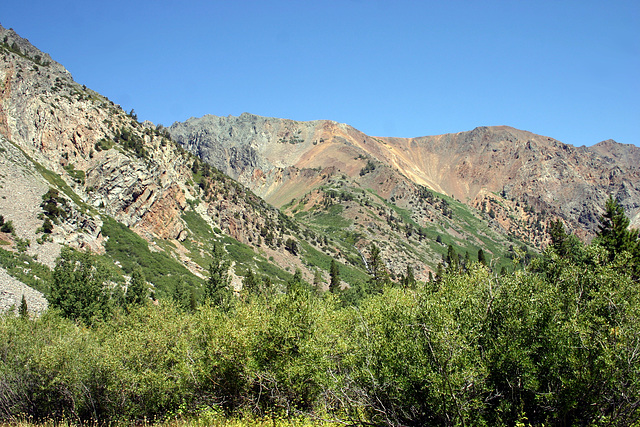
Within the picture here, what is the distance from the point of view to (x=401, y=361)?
64.0ft

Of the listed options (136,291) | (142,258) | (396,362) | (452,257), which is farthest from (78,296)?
(452,257)

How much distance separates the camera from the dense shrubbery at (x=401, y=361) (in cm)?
1797

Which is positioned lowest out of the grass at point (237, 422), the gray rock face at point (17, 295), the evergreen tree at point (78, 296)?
the gray rock face at point (17, 295)

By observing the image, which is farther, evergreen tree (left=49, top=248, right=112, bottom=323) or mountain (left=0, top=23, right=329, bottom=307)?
mountain (left=0, top=23, right=329, bottom=307)

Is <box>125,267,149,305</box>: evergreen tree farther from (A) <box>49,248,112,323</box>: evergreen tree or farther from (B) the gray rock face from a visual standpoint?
(B) the gray rock face

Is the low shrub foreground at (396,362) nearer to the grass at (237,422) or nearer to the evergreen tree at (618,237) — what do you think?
the grass at (237,422)

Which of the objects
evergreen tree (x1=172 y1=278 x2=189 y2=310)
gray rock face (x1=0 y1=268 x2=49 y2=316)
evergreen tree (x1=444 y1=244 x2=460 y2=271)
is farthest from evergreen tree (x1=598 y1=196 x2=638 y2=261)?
gray rock face (x1=0 y1=268 x2=49 y2=316)

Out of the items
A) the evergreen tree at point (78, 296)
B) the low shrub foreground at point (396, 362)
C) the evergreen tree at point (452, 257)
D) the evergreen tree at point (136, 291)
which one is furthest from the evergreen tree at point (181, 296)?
the evergreen tree at point (452, 257)

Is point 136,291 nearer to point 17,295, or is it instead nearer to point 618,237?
point 17,295

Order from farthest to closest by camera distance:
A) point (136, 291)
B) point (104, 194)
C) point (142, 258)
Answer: point (104, 194) → point (142, 258) → point (136, 291)

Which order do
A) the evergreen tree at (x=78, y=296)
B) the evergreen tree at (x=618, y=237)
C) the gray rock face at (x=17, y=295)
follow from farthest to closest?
the evergreen tree at (x=78, y=296)
the gray rock face at (x=17, y=295)
the evergreen tree at (x=618, y=237)

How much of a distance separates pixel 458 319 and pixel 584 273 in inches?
278

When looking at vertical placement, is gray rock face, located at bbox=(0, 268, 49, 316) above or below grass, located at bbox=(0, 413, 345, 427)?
below

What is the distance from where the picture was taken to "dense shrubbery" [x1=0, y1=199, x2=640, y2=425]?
18.0 m
